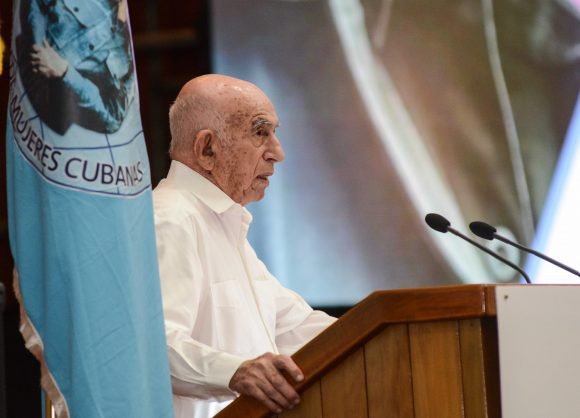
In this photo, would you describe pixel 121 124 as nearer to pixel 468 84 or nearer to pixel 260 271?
pixel 260 271

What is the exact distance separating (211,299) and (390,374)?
0.79 metres

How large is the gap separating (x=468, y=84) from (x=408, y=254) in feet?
2.74

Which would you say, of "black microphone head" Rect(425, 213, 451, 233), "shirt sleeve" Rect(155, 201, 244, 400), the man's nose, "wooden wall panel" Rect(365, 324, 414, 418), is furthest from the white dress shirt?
"black microphone head" Rect(425, 213, 451, 233)

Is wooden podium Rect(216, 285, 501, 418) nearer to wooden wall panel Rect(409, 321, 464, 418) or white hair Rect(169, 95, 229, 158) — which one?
wooden wall panel Rect(409, 321, 464, 418)

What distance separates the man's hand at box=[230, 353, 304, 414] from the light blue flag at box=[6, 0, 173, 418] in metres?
0.30

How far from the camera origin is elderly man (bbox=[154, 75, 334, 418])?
2686 mm

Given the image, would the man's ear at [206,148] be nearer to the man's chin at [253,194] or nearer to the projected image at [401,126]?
the man's chin at [253,194]

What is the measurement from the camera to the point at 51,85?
2010mm

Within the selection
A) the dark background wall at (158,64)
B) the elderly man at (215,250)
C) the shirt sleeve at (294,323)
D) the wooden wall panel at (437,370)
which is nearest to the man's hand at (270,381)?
the elderly man at (215,250)

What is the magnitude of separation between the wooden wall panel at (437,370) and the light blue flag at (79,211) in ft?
1.69

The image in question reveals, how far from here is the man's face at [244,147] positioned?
3.17m

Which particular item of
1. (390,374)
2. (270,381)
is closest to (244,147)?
(270,381)

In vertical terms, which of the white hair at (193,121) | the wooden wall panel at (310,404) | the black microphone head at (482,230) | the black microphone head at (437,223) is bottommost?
the wooden wall panel at (310,404)

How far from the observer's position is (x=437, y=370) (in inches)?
86.1
